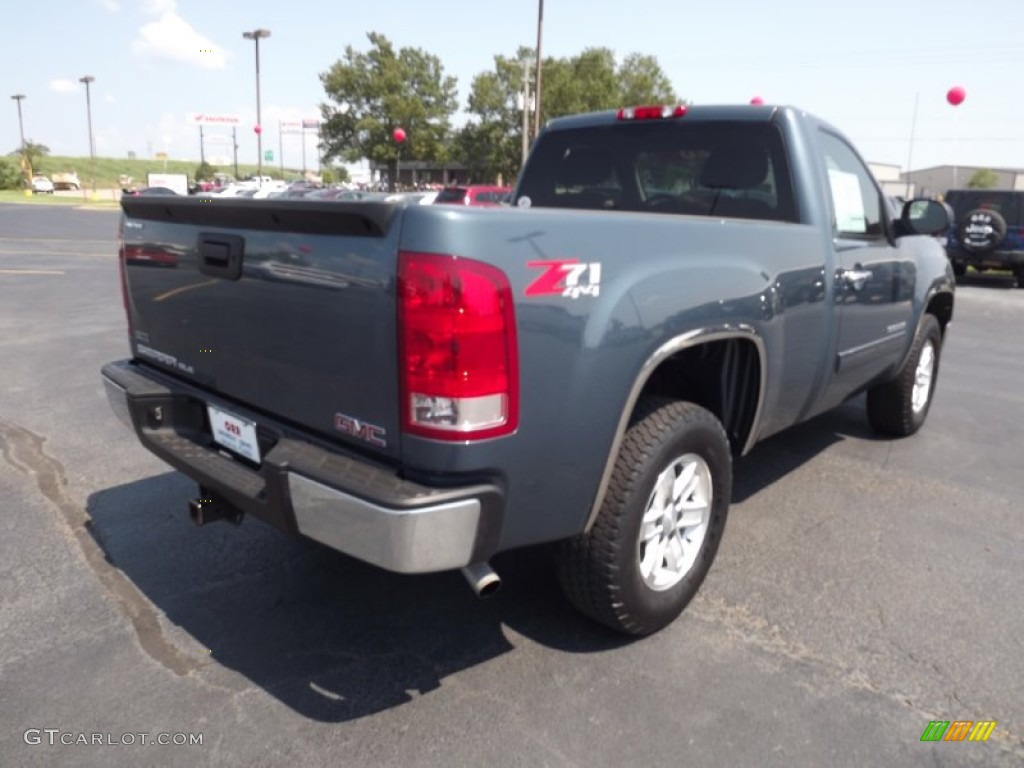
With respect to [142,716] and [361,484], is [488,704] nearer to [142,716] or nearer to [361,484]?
[361,484]

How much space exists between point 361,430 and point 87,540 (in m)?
2.08

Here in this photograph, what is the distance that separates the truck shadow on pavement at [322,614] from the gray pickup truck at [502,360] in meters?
0.39

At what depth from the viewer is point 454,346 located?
204cm

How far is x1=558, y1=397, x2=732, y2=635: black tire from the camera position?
8.38 feet

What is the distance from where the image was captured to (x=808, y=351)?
3.45 m

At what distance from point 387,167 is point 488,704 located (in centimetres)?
6017

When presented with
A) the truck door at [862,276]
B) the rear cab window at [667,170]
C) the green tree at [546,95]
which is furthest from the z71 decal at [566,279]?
the green tree at [546,95]

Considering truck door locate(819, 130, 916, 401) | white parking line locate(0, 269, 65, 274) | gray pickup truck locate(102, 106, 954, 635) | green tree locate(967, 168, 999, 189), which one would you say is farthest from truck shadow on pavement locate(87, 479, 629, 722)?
green tree locate(967, 168, 999, 189)

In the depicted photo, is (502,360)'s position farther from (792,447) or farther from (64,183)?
(64,183)

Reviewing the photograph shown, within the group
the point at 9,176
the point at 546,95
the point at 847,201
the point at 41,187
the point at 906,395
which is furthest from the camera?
the point at 9,176

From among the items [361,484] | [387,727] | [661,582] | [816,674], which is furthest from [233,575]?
[816,674]

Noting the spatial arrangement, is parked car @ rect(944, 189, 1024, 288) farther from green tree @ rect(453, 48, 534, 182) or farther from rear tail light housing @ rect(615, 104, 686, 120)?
green tree @ rect(453, 48, 534, 182)

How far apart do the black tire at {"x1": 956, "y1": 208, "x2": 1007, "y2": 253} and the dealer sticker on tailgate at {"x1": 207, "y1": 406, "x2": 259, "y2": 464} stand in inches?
603

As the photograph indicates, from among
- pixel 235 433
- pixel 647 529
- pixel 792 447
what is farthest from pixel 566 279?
pixel 792 447
